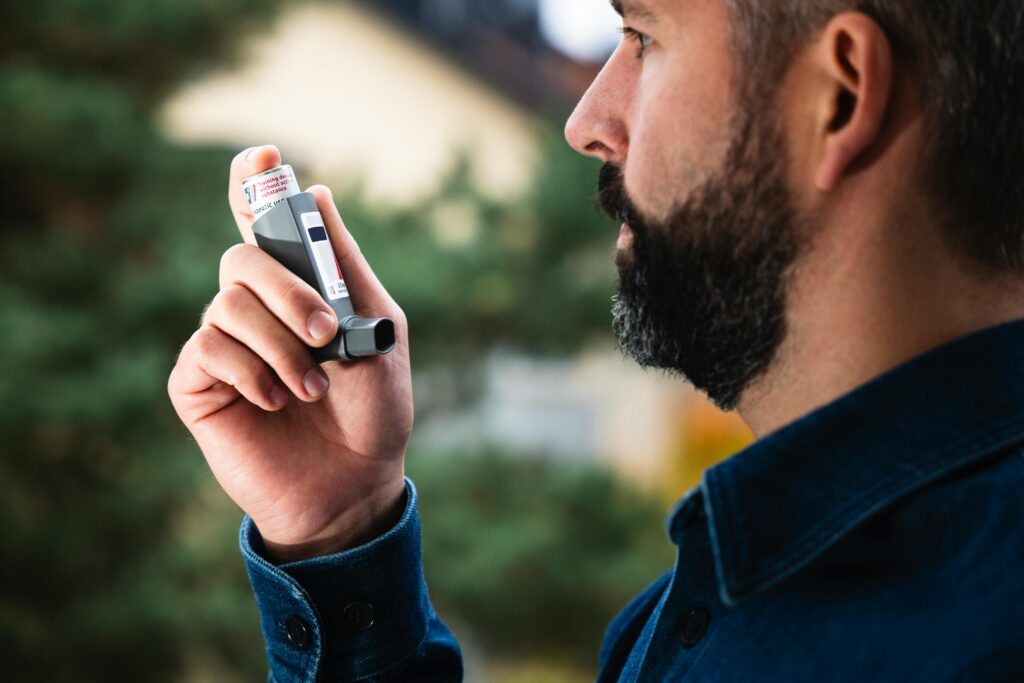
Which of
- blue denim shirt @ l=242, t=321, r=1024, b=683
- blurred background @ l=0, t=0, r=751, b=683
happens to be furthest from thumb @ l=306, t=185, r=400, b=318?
blurred background @ l=0, t=0, r=751, b=683

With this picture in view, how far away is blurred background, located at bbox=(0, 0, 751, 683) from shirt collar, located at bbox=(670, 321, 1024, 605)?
8.73 feet

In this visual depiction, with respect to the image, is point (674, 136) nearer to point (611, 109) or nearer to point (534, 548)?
point (611, 109)

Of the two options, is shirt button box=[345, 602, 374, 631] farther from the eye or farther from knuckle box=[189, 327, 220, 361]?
the eye

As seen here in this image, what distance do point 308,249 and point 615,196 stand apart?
238 mm

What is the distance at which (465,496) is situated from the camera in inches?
170

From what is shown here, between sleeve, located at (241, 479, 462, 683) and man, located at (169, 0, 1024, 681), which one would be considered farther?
sleeve, located at (241, 479, 462, 683)

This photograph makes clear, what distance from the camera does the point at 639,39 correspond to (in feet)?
2.78

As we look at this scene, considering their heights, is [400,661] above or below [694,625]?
below

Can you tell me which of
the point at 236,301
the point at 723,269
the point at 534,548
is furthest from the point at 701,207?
the point at 534,548

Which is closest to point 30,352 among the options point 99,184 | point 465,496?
point 99,184

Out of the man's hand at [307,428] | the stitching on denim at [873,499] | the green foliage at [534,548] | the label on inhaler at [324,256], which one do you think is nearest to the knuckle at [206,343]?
the man's hand at [307,428]

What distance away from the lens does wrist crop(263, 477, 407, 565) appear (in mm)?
1007

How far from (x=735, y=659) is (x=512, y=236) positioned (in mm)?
4082

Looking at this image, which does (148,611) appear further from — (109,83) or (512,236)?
(512,236)
